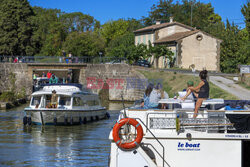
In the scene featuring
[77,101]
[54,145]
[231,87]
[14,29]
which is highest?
[14,29]

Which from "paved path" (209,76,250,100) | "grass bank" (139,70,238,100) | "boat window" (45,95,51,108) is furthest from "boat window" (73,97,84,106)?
"grass bank" (139,70,238,100)

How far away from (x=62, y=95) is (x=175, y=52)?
3449 cm

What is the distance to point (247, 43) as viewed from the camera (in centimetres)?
5516

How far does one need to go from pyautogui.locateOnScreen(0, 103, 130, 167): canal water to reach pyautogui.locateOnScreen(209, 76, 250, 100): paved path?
11.3m

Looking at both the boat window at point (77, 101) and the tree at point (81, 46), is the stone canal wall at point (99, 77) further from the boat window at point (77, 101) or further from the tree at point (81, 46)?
the boat window at point (77, 101)

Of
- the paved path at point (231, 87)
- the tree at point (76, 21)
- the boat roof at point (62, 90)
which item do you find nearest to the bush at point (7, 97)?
the boat roof at point (62, 90)

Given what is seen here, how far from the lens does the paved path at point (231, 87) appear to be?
112 ft

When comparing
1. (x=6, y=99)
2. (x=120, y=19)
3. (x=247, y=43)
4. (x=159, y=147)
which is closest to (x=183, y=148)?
(x=159, y=147)

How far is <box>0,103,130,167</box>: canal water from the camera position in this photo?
1622cm

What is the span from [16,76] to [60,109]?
29424 millimetres

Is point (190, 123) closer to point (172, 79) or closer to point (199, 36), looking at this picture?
point (172, 79)

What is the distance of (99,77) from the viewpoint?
5272 centimetres

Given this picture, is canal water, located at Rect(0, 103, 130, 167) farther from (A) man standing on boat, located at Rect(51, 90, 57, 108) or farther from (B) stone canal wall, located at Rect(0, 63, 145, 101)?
(B) stone canal wall, located at Rect(0, 63, 145, 101)

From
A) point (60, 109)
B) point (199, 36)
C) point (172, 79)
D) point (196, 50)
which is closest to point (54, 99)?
point (60, 109)
